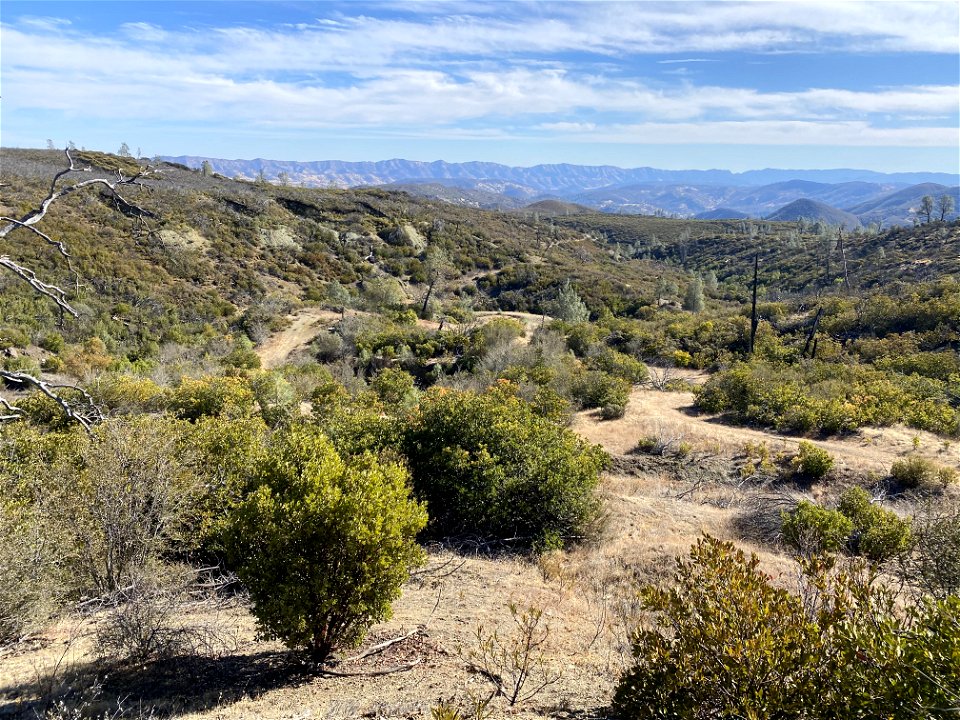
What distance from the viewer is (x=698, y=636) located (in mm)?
3783

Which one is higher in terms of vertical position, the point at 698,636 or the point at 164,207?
the point at 164,207

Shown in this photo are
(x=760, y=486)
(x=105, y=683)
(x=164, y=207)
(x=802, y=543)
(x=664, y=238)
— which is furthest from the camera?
(x=664, y=238)

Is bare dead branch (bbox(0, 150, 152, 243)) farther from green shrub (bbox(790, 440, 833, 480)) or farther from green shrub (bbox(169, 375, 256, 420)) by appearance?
green shrub (bbox(790, 440, 833, 480))

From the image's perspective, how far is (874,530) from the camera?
934 cm

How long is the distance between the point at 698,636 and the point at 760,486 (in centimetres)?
1082

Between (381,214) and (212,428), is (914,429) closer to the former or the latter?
(212,428)

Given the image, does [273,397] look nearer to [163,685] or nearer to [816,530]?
[163,685]

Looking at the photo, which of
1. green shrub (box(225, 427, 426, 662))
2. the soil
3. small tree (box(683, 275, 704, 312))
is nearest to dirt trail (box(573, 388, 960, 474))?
the soil

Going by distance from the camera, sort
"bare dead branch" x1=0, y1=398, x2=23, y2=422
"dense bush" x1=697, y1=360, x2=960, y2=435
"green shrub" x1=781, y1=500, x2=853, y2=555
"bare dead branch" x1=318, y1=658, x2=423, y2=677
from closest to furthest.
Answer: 1. "bare dead branch" x1=0, y1=398, x2=23, y2=422
2. "bare dead branch" x1=318, y1=658, x2=423, y2=677
3. "green shrub" x1=781, y1=500, x2=853, y2=555
4. "dense bush" x1=697, y1=360, x2=960, y2=435

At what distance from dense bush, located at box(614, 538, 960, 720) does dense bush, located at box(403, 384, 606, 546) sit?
5.47 meters

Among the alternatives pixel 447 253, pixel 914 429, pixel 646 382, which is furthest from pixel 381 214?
pixel 914 429

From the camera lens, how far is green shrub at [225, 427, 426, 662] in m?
4.98

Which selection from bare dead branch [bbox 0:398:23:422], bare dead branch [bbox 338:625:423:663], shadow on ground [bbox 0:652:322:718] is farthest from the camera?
bare dead branch [bbox 338:625:423:663]

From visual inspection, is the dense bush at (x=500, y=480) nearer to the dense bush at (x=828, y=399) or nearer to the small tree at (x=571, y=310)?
the dense bush at (x=828, y=399)
